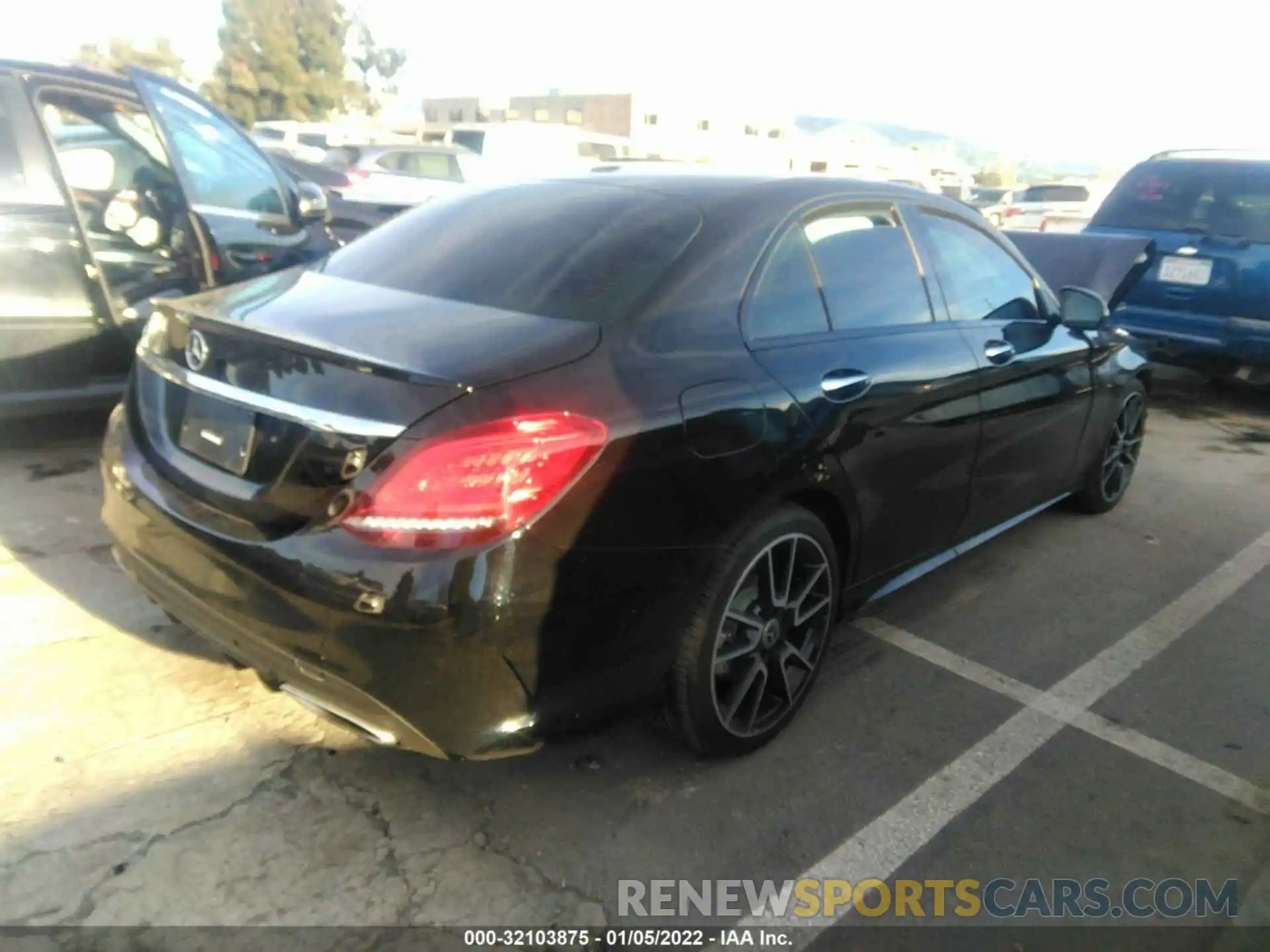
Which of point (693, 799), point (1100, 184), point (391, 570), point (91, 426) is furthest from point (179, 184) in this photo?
point (1100, 184)

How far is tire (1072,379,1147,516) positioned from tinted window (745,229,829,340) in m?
2.42

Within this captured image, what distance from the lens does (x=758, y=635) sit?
276 centimetres

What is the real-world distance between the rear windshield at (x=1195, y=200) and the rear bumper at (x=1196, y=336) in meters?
0.59

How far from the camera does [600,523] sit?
2217 millimetres

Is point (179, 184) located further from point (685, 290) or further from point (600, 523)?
point (600, 523)

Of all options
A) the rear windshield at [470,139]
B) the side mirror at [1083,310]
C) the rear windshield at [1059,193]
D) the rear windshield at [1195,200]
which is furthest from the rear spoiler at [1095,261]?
the rear windshield at [1059,193]

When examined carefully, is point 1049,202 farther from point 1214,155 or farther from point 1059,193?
point 1214,155

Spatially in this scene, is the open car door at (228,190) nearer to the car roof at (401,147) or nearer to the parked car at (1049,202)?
the car roof at (401,147)

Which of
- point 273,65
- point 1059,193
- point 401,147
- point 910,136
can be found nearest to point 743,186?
point 401,147

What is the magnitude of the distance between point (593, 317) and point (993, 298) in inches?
79.8

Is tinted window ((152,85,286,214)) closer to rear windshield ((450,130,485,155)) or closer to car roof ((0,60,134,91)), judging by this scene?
car roof ((0,60,134,91))

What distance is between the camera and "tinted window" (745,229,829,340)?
8.97 ft

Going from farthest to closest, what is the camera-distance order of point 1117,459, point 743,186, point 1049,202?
point 1049,202 → point 1117,459 → point 743,186

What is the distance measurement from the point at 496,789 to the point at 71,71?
3991 millimetres
